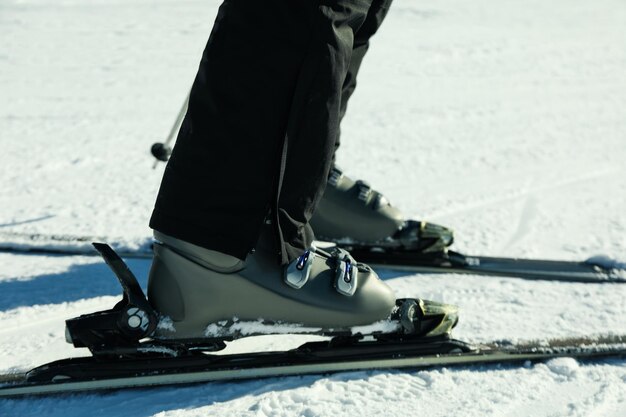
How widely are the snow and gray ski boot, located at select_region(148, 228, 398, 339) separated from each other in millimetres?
114

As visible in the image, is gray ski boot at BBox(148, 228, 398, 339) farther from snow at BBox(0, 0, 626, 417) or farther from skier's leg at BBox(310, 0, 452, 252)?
skier's leg at BBox(310, 0, 452, 252)

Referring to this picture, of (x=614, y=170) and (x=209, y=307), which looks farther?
(x=614, y=170)

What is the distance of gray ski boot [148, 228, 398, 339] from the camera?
1.44 m

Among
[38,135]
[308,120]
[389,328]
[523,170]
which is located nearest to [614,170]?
[523,170]

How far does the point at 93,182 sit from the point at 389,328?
146 centimetres

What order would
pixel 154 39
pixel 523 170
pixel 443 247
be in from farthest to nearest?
1. pixel 154 39
2. pixel 523 170
3. pixel 443 247

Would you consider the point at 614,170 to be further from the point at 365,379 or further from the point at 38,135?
the point at 38,135

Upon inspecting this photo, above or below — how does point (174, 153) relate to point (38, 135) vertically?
above

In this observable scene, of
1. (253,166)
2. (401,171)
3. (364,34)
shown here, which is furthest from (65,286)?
(401,171)

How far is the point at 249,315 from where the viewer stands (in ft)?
4.89

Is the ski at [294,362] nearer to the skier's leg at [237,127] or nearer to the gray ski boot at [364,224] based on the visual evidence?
the skier's leg at [237,127]

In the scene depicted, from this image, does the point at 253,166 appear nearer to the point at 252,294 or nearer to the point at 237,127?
the point at 237,127

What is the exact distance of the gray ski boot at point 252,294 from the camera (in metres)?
1.44

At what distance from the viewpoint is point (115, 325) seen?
1411 mm
